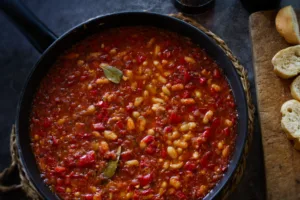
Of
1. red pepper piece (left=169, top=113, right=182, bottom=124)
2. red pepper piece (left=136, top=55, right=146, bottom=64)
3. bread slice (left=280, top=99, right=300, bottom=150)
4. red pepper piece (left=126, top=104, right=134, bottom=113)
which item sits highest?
red pepper piece (left=136, top=55, right=146, bottom=64)

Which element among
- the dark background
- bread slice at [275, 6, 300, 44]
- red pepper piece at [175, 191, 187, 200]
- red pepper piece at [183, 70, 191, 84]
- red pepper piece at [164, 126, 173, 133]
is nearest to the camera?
red pepper piece at [175, 191, 187, 200]

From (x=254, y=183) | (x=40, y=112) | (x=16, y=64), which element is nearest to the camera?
(x=40, y=112)

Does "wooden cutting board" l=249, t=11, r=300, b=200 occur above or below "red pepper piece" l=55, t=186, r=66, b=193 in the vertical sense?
below

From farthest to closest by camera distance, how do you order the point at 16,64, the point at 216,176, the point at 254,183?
the point at 16,64, the point at 254,183, the point at 216,176

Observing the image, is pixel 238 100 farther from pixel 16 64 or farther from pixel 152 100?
pixel 16 64

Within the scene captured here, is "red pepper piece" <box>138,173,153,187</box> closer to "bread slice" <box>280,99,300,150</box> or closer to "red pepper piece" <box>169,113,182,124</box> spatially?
"red pepper piece" <box>169,113,182,124</box>

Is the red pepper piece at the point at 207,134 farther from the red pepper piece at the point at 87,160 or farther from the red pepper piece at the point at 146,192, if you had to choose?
the red pepper piece at the point at 87,160

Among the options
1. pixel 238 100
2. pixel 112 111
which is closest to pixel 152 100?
pixel 112 111

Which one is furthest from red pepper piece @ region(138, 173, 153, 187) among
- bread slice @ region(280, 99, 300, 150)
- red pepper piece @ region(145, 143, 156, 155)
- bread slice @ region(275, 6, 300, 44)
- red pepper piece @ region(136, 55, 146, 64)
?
bread slice @ region(275, 6, 300, 44)
